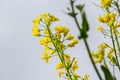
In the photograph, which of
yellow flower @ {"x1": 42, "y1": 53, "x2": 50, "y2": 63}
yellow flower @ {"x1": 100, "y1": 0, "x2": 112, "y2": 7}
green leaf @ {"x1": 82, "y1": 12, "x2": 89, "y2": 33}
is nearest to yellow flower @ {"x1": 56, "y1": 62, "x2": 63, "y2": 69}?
yellow flower @ {"x1": 42, "y1": 53, "x2": 50, "y2": 63}

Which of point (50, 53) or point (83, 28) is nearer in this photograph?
point (50, 53)

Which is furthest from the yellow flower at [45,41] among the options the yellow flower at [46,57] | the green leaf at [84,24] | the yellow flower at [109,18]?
the green leaf at [84,24]

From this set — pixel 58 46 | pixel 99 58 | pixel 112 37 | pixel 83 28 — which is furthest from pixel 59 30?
pixel 83 28

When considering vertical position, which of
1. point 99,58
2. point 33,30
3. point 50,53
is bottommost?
point 99,58

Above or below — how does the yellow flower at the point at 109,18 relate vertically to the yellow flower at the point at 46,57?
above

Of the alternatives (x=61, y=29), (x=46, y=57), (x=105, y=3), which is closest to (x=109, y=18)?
(x=105, y=3)

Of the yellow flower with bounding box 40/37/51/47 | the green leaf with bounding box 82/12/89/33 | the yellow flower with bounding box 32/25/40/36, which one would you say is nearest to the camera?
the yellow flower with bounding box 40/37/51/47

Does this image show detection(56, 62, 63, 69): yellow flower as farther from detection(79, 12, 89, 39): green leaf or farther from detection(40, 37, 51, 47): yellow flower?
detection(79, 12, 89, 39): green leaf

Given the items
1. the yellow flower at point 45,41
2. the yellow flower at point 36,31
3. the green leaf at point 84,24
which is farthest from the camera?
the green leaf at point 84,24

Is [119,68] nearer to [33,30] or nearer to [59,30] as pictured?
[59,30]

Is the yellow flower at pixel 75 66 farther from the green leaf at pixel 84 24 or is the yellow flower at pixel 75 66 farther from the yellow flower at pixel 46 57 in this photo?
the green leaf at pixel 84 24

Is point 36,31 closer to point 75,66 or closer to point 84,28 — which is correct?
point 75,66
